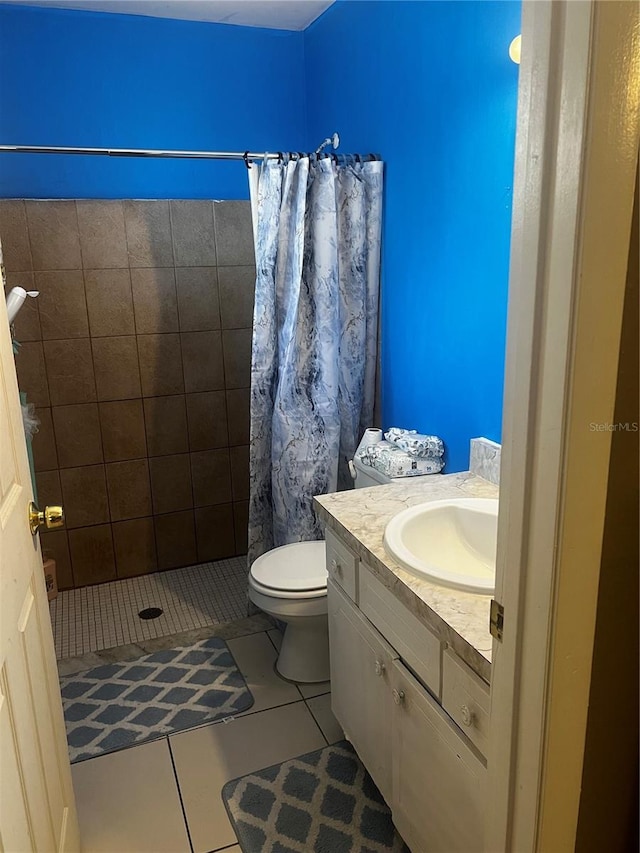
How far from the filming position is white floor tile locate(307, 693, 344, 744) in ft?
6.80

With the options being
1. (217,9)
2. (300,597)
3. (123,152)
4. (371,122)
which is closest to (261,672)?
(300,597)

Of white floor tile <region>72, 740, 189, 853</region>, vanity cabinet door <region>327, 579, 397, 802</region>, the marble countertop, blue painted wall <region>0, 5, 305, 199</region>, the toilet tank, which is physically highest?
blue painted wall <region>0, 5, 305, 199</region>

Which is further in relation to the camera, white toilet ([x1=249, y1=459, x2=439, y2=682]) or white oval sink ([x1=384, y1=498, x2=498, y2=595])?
white toilet ([x1=249, y1=459, x2=439, y2=682])

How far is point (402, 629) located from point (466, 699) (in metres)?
0.26

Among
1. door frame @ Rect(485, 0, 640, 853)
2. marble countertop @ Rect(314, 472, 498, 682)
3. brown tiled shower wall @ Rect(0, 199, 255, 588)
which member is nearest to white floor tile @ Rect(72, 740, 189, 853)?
marble countertop @ Rect(314, 472, 498, 682)

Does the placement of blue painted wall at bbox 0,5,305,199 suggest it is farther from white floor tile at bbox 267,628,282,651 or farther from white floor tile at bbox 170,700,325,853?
white floor tile at bbox 170,700,325,853

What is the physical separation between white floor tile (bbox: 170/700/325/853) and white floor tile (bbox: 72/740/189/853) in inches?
1.6

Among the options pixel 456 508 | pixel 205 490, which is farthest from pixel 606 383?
pixel 205 490

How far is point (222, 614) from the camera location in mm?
2846

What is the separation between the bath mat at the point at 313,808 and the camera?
1684mm

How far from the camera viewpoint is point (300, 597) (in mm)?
2152

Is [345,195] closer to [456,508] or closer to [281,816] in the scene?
[456,508]

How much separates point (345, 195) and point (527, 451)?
1.90 m

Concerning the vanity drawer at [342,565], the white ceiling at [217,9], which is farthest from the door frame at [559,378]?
the white ceiling at [217,9]
